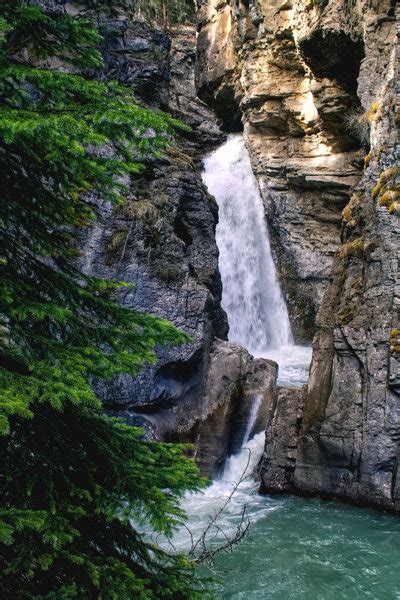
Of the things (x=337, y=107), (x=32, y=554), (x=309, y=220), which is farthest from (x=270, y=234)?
(x=32, y=554)

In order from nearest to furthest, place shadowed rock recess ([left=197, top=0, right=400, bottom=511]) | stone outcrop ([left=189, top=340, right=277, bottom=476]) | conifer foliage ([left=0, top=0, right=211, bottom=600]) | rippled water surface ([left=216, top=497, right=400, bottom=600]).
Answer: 1. conifer foliage ([left=0, top=0, right=211, bottom=600])
2. rippled water surface ([left=216, top=497, right=400, bottom=600])
3. shadowed rock recess ([left=197, top=0, right=400, bottom=511])
4. stone outcrop ([left=189, top=340, right=277, bottom=476])

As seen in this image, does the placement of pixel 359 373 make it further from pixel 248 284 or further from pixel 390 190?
pixel 248 284

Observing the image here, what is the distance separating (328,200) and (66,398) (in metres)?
18.6

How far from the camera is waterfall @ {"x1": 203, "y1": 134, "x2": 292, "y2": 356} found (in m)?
19.1

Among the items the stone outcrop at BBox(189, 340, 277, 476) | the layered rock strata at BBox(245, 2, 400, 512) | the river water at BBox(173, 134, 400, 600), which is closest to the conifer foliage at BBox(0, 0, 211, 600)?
the river water at BBox(173, 134, 400, 600)

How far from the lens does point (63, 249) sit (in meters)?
4.32

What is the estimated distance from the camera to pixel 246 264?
20.4 metres

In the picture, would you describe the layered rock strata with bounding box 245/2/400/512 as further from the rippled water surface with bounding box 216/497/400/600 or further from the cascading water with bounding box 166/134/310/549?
the cascading water with bounding box 166/134/310/549

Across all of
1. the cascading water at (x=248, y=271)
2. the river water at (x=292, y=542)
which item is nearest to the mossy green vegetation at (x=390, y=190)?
the river water at (x=292, y=542)

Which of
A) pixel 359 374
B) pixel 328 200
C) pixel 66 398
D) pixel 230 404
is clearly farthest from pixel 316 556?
pixel 328 200

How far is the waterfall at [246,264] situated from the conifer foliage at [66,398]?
1453 cm

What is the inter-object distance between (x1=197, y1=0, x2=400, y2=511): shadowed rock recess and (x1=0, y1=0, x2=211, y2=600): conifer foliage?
7324 mm

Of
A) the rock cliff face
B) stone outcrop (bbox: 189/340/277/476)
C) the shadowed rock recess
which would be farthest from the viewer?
the rock cliff face

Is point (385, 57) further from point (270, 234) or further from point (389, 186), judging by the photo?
point (270, 234)
